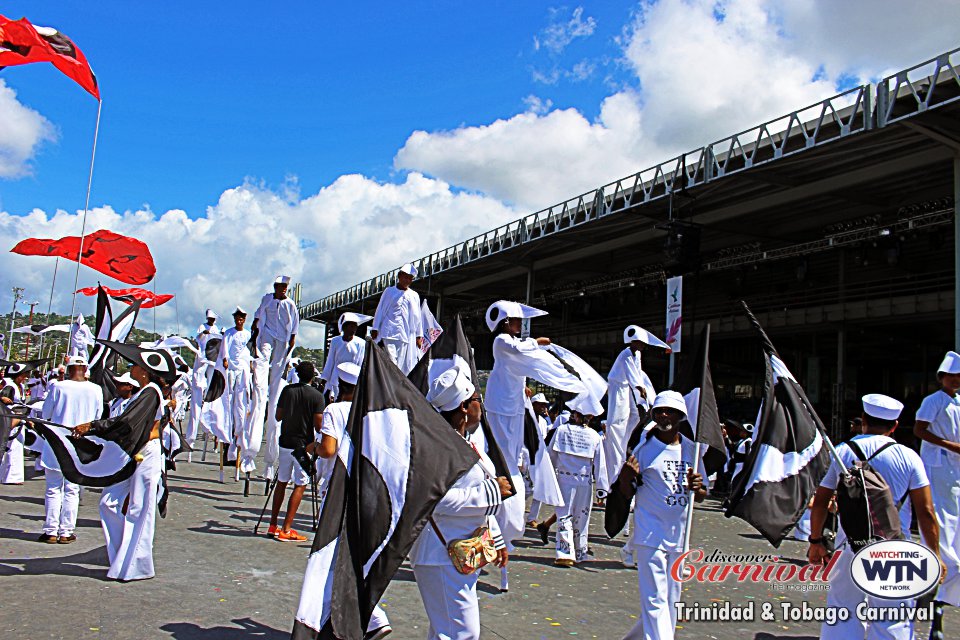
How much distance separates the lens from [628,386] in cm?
1037

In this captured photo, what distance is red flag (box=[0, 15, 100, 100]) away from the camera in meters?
10.0

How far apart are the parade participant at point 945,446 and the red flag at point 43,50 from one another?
10843mm

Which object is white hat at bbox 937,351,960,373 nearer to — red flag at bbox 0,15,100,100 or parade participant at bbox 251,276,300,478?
parade participant at bbox 251,276,300,478

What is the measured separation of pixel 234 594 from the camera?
245 inches

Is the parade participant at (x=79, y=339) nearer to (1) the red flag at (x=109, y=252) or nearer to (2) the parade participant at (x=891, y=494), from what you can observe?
(1) the red flag at (x=109, y=252)

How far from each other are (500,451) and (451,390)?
62cm

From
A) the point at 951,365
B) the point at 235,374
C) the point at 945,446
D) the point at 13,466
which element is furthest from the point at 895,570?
the point at 13,466

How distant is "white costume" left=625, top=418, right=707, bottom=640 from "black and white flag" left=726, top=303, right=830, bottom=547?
386mm

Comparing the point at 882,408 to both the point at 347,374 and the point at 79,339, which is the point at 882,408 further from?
the point at 79,339

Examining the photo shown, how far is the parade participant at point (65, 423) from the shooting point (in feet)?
26.2

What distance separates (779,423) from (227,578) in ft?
14.9

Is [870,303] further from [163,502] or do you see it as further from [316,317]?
[316,317]

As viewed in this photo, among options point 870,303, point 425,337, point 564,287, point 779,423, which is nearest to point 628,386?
point 425,337

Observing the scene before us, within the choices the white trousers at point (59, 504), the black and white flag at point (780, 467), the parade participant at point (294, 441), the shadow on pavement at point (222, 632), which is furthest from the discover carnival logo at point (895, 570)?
the white trousers at point (59, 504)
